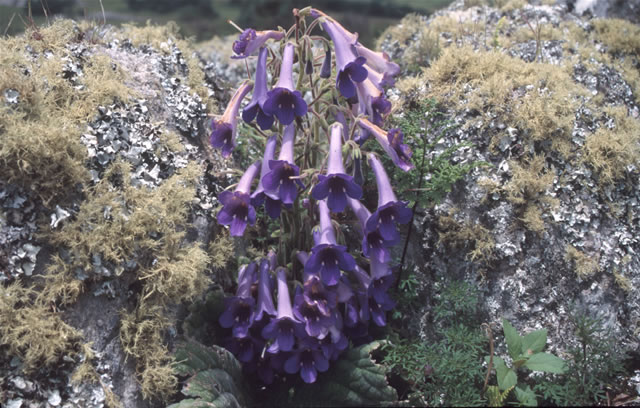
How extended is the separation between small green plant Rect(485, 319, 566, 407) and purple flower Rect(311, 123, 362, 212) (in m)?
0.84

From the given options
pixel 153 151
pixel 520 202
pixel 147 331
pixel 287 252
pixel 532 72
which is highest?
pixel 532 72

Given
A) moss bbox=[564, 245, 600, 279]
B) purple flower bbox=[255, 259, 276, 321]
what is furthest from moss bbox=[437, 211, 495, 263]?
purple flower bbox=[255, 259, 276, 321]

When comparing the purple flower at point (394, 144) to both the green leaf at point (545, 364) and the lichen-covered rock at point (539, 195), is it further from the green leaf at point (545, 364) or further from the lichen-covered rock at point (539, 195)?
the green leaf at point (545, 364)

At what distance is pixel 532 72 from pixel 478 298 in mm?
1401

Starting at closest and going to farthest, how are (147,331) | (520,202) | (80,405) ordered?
(80,405), (147,331), (520,202)

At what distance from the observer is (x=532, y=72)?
3.21 m

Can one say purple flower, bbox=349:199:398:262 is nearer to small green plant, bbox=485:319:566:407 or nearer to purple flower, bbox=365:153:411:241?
purple flower, bbox=365:153:411:241

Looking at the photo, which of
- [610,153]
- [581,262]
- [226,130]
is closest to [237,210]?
[226,130]

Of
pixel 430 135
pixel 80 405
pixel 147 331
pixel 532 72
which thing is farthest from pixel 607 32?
pixel 80 405

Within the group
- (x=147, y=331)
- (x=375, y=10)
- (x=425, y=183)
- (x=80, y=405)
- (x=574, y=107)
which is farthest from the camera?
(x=375, y=10)

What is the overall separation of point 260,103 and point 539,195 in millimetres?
1522

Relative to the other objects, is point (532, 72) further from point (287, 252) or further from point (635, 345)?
point (287, 252)

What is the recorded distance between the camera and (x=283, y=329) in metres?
2.44

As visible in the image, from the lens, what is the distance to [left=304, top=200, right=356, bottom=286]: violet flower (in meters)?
2.31
